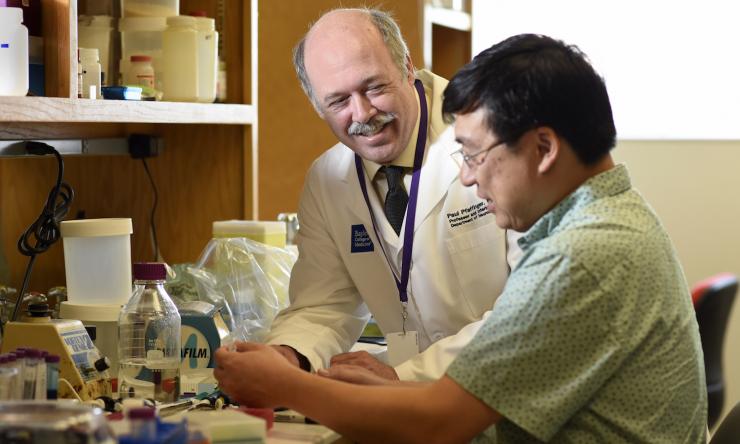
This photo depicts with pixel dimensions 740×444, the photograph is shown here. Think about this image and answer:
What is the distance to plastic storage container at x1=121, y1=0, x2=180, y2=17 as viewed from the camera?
2457 millimetres

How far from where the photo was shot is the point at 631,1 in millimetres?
4609

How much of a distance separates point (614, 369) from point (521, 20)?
A: 11.9ft

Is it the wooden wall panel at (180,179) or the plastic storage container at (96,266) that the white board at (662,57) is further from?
the plastic storage container at (96,266)

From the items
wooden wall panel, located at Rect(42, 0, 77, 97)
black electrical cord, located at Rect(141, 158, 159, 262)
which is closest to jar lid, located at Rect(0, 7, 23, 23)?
wooden wall panel, located at Rect(42, 0, 77, 97)

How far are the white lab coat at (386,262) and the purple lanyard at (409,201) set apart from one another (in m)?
0.01

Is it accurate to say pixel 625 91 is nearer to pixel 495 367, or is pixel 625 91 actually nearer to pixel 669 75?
pixel 669 75

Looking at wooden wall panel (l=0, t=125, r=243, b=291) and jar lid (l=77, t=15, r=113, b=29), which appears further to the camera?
wooden wall panel (l=0, t=125, r=243, b=291)

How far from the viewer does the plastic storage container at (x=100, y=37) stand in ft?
7.72

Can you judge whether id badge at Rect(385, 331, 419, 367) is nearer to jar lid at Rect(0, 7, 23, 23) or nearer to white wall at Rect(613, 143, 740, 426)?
jar lid at Rect(0, 7, 23, 23)

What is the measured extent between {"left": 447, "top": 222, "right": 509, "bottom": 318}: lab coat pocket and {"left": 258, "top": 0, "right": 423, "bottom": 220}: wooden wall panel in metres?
1.21

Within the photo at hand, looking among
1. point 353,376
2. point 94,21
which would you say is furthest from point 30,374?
point 94,21

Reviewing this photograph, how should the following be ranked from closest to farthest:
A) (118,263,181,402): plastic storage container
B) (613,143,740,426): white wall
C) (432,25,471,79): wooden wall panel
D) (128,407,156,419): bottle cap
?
(128,407,156,419): bottle cap < (118,263,181,402): plastic storage container < (432,25,471,79): wooden wall panel < (613,143,740,426): white wall

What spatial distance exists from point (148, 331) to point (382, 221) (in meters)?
0.58

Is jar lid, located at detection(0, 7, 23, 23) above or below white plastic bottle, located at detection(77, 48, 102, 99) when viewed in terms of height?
above
